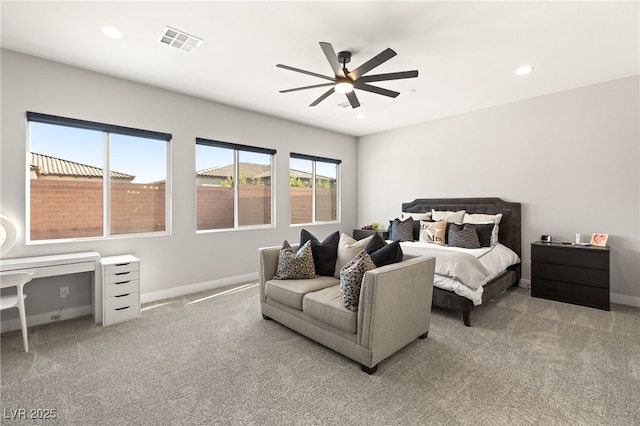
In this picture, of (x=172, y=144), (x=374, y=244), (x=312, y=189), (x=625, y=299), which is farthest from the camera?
(x=312, y=189)

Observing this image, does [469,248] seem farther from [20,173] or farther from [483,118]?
[20,173]

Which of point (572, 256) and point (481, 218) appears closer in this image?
point (572, 256)

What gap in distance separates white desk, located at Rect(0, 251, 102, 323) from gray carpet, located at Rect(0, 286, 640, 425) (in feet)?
0.98

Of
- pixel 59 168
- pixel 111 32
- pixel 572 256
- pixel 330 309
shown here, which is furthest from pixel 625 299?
pixel 59 168

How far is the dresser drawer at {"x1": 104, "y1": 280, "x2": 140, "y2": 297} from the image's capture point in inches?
A: 121

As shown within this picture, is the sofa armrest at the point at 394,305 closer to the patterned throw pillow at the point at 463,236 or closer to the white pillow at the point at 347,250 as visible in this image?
the white pillow at the point at 347,250

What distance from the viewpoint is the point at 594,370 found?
2230 millimetres

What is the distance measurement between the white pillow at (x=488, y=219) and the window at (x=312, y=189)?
274cm

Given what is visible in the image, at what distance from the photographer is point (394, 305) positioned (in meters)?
2.30

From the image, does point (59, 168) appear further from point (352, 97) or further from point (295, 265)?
point (352, 97)

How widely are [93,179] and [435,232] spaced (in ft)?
15.1

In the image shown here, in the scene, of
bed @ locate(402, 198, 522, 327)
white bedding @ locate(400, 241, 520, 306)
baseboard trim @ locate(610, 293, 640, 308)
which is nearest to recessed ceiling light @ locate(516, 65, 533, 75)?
bed @ locate(402, 198, 522, 327)

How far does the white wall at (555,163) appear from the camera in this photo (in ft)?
12.0

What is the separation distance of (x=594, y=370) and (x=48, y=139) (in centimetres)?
561
